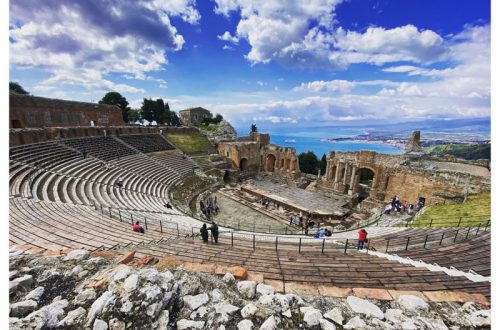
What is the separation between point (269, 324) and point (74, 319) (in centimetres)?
275

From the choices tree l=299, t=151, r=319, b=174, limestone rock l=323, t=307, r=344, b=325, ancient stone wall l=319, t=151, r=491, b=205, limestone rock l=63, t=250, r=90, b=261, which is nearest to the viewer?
limestone rock l=323, t=307, r=344, b=325

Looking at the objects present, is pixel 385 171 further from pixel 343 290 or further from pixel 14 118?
pixel 14 118

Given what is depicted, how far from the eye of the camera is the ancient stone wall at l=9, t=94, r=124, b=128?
2475 centimetres

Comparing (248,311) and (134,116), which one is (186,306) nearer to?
(248,311)

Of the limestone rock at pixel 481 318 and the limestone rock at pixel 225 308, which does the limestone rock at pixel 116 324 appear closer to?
the limestone rock at pixel 225 308

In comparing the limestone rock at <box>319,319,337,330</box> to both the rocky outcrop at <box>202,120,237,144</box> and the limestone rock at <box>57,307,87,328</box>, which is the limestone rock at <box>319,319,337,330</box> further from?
the rocky outcrop at <box>202,120,237,144</box>

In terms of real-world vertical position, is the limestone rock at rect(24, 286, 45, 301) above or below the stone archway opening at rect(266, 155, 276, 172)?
below

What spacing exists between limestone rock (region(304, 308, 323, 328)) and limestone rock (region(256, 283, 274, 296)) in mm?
728

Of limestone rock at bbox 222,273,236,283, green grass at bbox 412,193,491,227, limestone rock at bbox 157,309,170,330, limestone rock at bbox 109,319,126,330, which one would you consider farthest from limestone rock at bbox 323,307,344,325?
green grass at bbox 412,193,491,227

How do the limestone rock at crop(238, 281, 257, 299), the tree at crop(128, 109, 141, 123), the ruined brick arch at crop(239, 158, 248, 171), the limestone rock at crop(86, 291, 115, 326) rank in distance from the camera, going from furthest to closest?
the tree at crop(128, 109, 141, 123) → the ruined brick arch at crop(239, 158, 248, 171) → the limestone rock at crop(238, 281, 257, 299) → the limestone rock at crop(86, 291, 115, 326)

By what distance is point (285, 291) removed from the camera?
3.93 m

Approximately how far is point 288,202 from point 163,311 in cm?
1958

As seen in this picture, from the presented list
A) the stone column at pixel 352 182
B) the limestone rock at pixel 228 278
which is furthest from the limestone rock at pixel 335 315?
the stone column at pixel 352 182

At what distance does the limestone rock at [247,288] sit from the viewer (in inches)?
144
